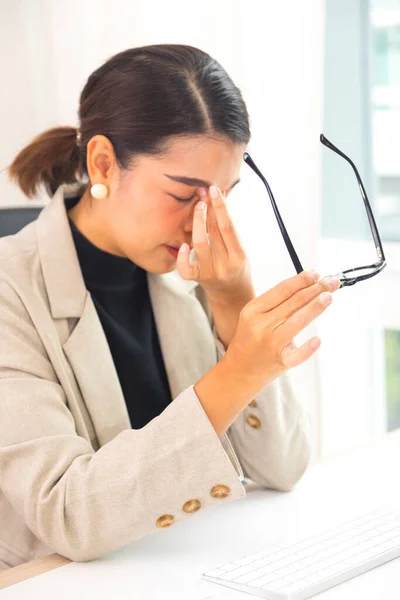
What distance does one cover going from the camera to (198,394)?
1.00 meters

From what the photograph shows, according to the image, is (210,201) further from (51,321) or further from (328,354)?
(328,354)

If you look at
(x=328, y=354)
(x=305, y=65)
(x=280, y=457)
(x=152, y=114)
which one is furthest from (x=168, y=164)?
(x=328, y=354)

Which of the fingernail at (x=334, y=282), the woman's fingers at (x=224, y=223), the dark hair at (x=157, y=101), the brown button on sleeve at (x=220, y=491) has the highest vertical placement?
the dark hair at (x=157, y=101)

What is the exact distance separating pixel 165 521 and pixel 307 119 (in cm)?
108

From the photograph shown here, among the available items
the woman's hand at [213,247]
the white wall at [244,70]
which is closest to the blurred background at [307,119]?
the white wall at [244,70]

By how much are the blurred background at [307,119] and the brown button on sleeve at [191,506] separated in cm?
95

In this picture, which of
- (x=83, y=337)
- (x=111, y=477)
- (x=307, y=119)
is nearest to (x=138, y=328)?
(x=83, y=337)

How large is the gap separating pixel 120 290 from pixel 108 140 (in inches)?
9.1

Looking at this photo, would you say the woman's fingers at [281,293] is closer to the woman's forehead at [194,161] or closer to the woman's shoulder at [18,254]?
the woman's forehead at [194,161]

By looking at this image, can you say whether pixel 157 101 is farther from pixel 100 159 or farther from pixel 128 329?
pixel 128 329

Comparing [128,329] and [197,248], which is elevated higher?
[197,248]

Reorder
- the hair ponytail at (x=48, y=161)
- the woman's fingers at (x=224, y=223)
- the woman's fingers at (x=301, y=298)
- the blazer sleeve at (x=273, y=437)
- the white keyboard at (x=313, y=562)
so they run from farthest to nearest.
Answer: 1. the hair ponytail at (x=48, y=161)
2. the blazer sleeve at (x=273, y=437)
3. the woman's fingers at (x=224, y=223)
4. the woman's fingers at (x=301, y=298)
5. the white keyboard at (x=313, y=562)

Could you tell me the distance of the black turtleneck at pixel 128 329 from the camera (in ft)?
4.17

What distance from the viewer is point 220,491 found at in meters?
0.99
